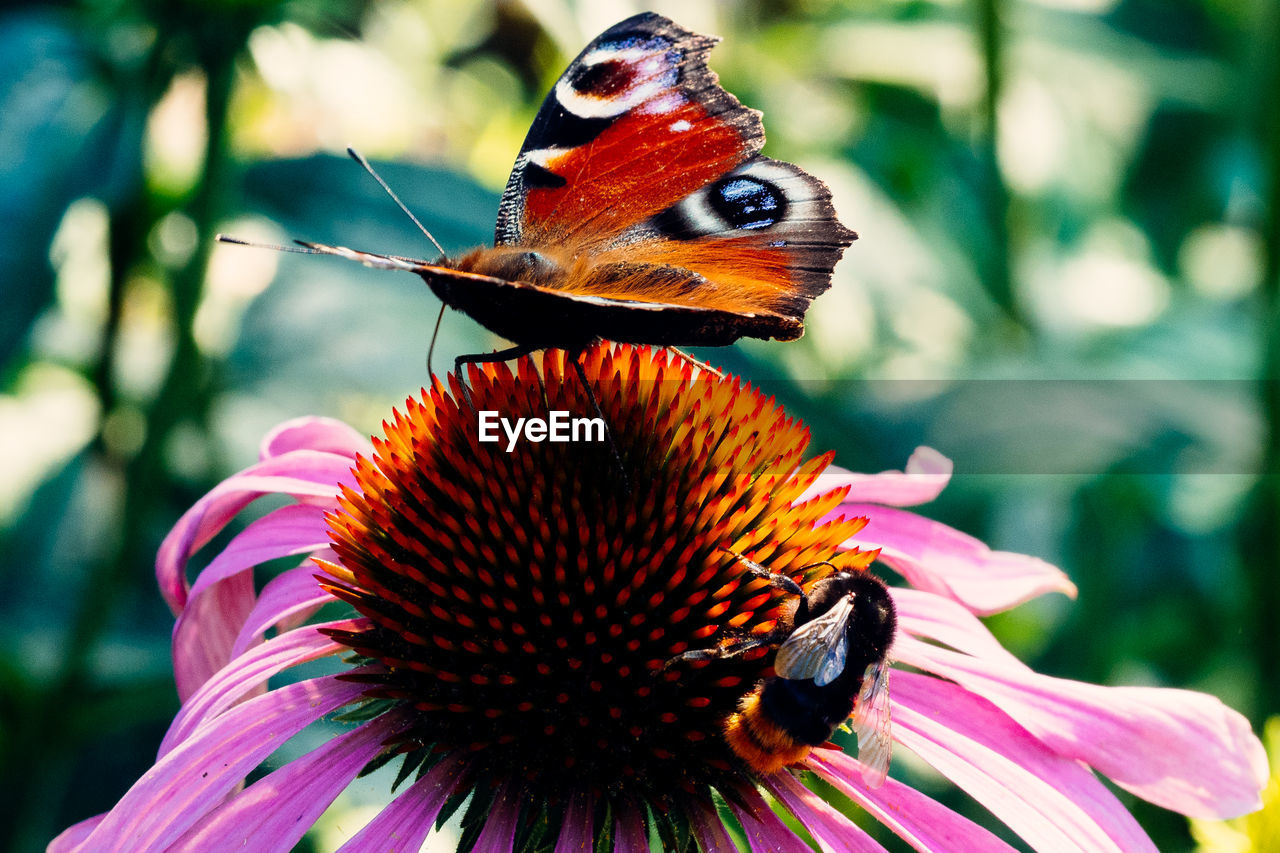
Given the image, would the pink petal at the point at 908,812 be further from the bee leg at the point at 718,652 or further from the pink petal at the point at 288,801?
the pink petal at the point at 288,801

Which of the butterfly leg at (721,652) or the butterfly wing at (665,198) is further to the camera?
the butterfly wing at (665,198)

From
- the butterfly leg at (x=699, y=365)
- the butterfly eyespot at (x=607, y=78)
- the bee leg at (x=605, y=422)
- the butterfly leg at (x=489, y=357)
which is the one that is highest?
the butterfly eyespot at (x=607, y=78)

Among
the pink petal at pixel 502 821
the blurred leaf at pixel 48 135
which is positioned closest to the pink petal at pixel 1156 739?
the pink petal at pixel 502 821

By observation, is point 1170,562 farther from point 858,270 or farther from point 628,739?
point 628,739

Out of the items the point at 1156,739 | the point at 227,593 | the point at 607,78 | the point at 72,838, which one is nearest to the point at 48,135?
the point at 227,593

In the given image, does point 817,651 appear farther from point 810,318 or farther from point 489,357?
point 810,318
